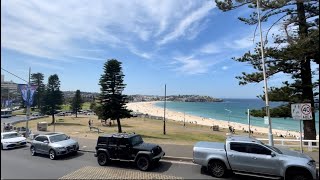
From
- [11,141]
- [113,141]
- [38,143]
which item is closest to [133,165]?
[113,141]

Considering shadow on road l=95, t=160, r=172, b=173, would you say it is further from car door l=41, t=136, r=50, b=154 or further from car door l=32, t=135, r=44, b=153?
car door l=32, t=135, r=44, b=153

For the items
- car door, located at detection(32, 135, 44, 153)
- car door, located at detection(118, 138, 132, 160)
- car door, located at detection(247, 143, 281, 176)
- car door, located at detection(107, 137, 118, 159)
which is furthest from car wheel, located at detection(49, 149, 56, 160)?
car door, located at detection(247, 143, 281, 176)

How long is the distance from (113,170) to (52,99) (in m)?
49.9

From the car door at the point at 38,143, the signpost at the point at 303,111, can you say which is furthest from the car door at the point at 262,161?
the car door at the point at 38,143

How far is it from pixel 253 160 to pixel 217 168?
1639 millimetres

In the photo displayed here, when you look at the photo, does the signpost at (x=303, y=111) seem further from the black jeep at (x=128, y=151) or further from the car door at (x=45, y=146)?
the car door at (x=45, y=146)

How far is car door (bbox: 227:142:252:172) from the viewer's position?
11906 millimetres

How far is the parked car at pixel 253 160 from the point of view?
36.5 ft

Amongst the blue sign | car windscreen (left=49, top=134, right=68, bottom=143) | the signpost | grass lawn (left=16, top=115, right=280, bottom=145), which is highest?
the blue sign

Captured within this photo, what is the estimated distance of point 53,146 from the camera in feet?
55.4

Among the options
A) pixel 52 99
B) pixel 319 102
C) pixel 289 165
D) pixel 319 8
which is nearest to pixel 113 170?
pixel 289 165

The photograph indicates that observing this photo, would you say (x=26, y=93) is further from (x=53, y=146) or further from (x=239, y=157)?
(x=239, y=157)

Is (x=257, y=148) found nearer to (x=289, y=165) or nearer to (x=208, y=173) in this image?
(x=289, y=165)

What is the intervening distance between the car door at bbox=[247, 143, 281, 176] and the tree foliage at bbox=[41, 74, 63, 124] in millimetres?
52195
